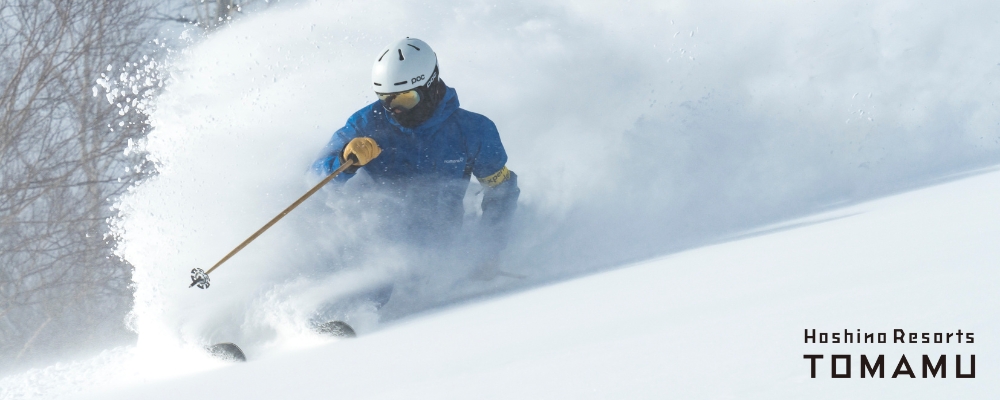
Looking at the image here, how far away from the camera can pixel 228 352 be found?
154 inches

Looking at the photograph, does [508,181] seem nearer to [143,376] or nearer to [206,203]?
[206,203]

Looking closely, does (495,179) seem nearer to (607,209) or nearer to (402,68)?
(402,68)

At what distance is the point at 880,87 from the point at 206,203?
17.4 feet

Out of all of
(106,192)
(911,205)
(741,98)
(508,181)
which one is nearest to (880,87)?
(741,98)

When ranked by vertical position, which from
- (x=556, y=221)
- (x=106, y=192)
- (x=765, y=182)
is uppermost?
(x=106, y=192)

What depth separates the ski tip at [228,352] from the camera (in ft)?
12.8

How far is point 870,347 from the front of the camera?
77.0 inches

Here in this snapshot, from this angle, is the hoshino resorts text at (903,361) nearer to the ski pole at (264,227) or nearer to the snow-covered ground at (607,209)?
the snow-covered ground at (607,209)

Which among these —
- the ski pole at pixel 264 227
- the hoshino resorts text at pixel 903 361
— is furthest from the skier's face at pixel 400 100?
the hoshino resorts text at pixel 903 361

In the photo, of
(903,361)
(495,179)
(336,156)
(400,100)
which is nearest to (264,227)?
(336,156)

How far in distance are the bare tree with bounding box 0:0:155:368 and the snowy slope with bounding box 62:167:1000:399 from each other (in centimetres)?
1033

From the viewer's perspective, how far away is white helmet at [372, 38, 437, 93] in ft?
14.5

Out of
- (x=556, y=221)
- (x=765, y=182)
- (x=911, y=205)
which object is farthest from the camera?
(x=765, y=182)

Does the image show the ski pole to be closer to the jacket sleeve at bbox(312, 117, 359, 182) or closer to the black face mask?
the jacket sleeve at bbox(312, 117, 359, 182)
